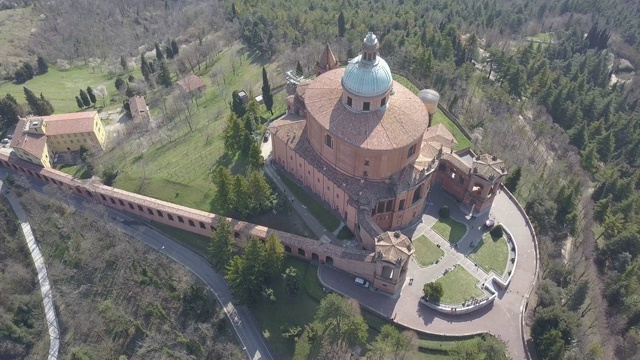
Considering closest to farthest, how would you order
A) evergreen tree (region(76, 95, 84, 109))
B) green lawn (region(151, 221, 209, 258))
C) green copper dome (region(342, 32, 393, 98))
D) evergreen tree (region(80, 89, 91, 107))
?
1. green copper dome (region(342, 32, 393, 98))
2. green lawn (region(151, 221, 209, 258))
3. evergreen tree (region(80, 89, 91, 107))
4. evergreen tree (region(76, 95, 84, 109))

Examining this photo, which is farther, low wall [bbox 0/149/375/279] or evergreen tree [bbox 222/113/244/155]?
evergreen tree [bbox 222/113/244/155]

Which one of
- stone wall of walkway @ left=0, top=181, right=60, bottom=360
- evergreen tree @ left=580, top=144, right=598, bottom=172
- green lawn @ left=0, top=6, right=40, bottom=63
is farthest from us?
green lawn @ left=0, top=6, right=40, bottom=63

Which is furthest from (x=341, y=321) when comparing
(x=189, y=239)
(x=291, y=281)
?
A: (x=189, y=239)

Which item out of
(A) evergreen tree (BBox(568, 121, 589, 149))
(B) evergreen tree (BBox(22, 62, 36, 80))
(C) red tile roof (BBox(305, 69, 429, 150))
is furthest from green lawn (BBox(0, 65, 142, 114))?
(A) evergreen tree (BBox(568, 121, 589, 149))

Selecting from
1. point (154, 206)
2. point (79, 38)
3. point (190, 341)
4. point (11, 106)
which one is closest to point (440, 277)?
point (190, 341)

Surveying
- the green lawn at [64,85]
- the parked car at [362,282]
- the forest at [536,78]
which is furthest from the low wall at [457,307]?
the green lawn at [64,85]

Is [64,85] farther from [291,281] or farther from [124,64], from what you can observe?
[291,281]

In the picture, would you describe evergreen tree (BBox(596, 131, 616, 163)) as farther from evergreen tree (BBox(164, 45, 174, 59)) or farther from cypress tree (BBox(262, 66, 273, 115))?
evergreen tree (BBox(164, 45, 174, 59))

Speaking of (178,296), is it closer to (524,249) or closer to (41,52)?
(524,249)
